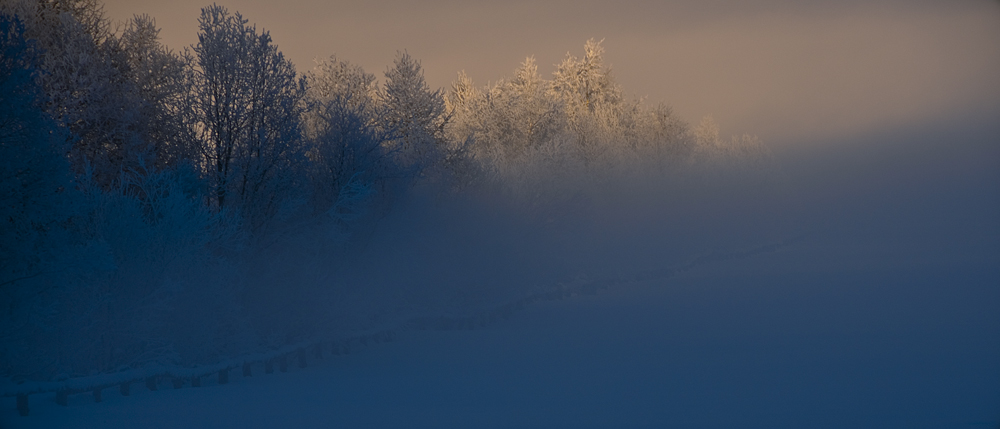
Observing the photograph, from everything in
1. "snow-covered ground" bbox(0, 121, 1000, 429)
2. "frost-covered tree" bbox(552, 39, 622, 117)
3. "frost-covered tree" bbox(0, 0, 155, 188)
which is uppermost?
"frost-covered tree" bbox(552, 39, 622, 117)

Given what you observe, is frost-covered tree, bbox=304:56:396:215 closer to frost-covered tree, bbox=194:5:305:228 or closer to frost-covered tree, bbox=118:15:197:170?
frost-covered tree, bbox=194:5:305:228

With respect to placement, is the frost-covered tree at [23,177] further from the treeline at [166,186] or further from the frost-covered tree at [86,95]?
the frost-covered tree at [86,95]

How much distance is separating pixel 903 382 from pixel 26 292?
67.4ft

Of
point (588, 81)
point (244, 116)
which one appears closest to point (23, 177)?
point (244, 116)

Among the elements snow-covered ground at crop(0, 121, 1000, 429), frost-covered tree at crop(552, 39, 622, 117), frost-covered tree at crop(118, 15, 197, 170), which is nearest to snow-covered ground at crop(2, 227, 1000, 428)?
snow-covered ground at crop(0, 121, 1000, 429)

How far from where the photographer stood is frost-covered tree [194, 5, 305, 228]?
1866cm

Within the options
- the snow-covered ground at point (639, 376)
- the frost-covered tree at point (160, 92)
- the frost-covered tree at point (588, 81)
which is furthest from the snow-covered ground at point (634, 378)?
the frost-covered tree at point (588, 81)

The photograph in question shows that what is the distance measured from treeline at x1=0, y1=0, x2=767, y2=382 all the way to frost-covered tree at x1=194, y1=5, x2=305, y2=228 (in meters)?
0.04

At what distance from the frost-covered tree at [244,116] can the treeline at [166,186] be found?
0.04 meters

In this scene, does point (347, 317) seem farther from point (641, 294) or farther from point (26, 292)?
point (641, 294)

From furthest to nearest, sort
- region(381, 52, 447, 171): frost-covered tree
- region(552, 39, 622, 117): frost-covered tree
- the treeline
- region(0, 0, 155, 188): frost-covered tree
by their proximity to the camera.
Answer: region(552, 39, 622, 117): frost-covered tree → region(381, 52, 447, 171): frost-covered tree → region(0, 0, 155, 188): frost-covered tree → the treeline

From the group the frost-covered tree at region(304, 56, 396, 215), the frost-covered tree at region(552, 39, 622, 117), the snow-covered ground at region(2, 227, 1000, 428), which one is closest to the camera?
the snow-covered ground at region(2, 227, 1000, 428)

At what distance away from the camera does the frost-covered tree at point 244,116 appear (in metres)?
18.7

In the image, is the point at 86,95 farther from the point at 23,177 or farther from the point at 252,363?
the point at 252,363
